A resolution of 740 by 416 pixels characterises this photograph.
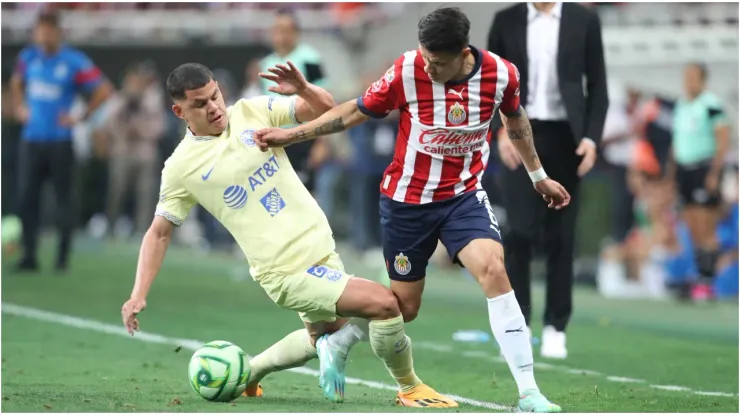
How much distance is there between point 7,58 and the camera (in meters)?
21.7

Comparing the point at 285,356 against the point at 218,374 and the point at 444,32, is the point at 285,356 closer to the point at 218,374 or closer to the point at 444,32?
the point at 218,374

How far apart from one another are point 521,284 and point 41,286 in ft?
20.9

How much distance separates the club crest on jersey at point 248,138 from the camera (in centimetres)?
698

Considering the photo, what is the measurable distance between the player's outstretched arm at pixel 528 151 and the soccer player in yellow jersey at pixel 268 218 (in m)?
0.97

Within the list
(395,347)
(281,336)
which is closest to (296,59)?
(281,336)

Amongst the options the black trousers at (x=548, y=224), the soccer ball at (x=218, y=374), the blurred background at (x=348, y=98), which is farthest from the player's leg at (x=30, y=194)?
the soccer ball at (x=218, y=374)

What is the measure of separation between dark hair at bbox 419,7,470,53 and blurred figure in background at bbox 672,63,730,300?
27.6 feet

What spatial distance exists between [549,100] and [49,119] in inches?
300

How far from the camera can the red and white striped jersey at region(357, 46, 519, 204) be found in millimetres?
6793

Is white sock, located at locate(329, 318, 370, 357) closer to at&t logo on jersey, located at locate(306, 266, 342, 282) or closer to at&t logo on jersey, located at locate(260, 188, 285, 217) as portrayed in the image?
at&t logo on jersey, located at locate(306, 266, 342, 282)

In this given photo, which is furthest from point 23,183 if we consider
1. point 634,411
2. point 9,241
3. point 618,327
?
point 634,411

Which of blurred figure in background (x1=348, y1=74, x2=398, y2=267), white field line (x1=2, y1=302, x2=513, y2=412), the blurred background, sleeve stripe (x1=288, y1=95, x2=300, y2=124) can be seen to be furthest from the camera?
blurred figure in background (x1=348, y1=74, x2=398, y2=267)

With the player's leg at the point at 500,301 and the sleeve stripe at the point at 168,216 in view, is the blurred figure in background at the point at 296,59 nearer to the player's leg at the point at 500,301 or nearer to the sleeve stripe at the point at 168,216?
the sleeve stripe at the point at 168,216

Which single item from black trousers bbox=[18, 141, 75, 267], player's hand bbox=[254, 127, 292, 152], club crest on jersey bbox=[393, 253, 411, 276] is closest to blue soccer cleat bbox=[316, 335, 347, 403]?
club crest on jersey bbox=[393, 253, 411, 276]
